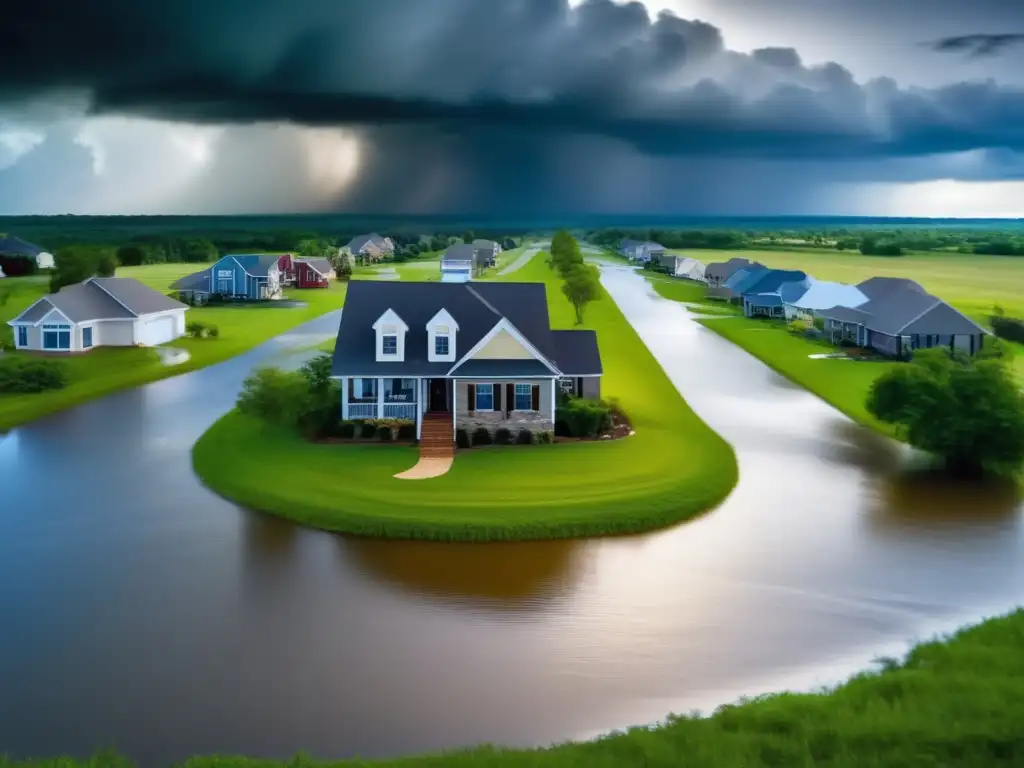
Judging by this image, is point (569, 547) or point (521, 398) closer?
point (569, 547)

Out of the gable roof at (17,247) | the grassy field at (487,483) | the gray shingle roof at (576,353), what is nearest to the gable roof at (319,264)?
the gable roof at (17,247)

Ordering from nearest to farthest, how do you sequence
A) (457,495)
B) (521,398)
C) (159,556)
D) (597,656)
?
(597,656)
(159,556)
(457,495)
(521,398)

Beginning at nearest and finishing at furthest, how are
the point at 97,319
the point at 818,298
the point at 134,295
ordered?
1. the point at 97,319
2. the point at 134,295
3. the point at 818,298

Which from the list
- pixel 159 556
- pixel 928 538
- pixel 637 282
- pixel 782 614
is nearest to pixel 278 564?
pixel 159 556

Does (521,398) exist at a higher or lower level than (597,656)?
higher

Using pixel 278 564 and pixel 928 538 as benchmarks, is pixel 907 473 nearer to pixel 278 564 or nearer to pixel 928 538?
pixel 928 538

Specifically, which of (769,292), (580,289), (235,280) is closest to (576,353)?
(580,289)

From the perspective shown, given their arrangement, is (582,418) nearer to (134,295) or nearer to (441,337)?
(441,337)

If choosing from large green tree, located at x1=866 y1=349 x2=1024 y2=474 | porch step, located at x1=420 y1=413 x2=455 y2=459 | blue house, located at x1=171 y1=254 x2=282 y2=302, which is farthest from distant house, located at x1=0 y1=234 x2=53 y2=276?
large green tree, located at x1=866 y1=349 x2=1024 y2=474
